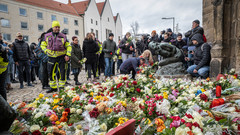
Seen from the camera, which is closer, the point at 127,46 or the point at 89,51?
the point at 89,51

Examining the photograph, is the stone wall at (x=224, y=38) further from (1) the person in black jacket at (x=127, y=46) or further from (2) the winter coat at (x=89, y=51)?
(2) the winter coat at (x=89, y=51)

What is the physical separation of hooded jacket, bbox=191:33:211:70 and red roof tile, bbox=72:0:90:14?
34455mm

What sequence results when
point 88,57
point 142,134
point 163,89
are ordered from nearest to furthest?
point 142,134
point 163,89
point 88,57

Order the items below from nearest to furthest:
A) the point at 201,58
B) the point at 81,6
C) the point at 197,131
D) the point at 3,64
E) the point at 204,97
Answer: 1. the point at 197,131
2. the point at 204,97
3. the point at 3,64
4. the point at 201,58
5. the point at 81,6

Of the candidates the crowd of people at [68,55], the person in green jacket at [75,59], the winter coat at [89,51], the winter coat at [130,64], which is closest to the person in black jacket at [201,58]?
the crowd of people at [68,55]

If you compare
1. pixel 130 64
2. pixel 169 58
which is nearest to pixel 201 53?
pixel 169 58

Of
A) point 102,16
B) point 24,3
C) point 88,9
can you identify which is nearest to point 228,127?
point 24,3

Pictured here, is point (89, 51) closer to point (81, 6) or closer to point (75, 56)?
point (75, 56)

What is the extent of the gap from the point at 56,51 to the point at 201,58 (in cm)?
452

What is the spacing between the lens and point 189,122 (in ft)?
4.40

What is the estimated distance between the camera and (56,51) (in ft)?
16.3

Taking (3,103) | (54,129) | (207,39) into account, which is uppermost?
(207,39)

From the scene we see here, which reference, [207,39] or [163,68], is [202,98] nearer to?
[163,68]

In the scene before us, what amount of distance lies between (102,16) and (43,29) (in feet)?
51.7
